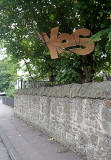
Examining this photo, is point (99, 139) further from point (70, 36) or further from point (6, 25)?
point (6, 25)

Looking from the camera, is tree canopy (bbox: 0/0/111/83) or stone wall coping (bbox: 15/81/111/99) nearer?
stone wall coping (bbox: 15/81/111/99)

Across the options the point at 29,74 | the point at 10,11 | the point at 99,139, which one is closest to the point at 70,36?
the point at 10,11

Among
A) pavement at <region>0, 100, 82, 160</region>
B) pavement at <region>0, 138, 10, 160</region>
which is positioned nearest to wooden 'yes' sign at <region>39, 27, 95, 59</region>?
pavement at <region>0, 100, 82, 160</region>

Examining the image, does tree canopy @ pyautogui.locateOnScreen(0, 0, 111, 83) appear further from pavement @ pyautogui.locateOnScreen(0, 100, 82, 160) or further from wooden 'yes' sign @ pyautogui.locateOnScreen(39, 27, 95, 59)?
pavement @ pyautogui.locateOnScreen(0, 100, 82, 160)

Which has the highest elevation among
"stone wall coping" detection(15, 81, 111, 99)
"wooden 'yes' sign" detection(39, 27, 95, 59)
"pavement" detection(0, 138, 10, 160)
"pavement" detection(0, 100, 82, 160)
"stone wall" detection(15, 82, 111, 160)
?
"wooden 'yes' sign" detection(39, 27, 95, 59)

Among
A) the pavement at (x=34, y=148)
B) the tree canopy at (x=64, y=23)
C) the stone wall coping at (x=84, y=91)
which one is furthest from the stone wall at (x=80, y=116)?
the tree canopy at (x=64, y=23)

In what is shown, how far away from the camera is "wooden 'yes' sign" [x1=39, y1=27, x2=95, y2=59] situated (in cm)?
558

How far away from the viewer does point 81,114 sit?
185 inches

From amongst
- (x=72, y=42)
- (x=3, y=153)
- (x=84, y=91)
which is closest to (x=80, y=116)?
(x=84, y=91)

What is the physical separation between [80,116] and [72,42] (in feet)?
7.88

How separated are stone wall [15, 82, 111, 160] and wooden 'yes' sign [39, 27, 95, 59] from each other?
119 centimetres

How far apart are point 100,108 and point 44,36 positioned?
11.0ft

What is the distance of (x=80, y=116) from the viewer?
473cm

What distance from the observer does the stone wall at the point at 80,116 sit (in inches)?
152
